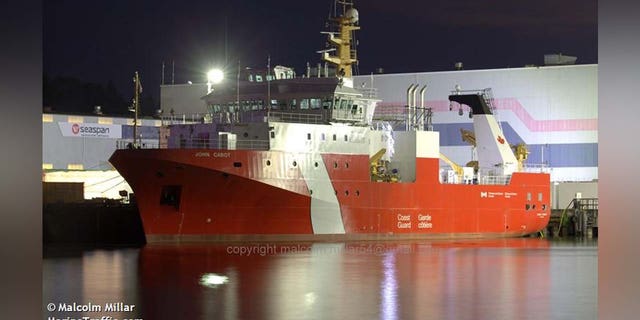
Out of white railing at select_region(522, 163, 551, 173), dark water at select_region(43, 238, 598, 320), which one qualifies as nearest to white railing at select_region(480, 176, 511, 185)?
white railing at select_region(522, 163, 551, 173)

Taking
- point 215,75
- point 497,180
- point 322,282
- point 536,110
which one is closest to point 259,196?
point 215,75

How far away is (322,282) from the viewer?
2044 cm

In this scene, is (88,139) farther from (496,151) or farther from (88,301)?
(88,301)

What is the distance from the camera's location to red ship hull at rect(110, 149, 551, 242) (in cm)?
2903

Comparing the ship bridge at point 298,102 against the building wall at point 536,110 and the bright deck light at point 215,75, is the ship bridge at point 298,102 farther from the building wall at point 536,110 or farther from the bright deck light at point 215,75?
the building wall at point 536,110

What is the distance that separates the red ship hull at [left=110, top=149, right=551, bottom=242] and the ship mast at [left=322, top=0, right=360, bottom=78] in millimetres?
4596

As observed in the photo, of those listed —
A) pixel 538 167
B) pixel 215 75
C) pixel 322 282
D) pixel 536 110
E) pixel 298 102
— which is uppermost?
pixel 215 75

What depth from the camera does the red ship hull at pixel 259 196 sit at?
2903cm

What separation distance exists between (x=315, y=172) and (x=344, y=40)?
7.19 metres

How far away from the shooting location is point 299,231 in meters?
30.6

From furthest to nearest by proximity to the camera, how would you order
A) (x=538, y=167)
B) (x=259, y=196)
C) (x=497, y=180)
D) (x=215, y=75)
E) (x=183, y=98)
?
(x=183, y=98) → (x=538, y=167) → (x=497, y=180) → (x=215, y=75) → (x=259, y=196)

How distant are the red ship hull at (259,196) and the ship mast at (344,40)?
460cm

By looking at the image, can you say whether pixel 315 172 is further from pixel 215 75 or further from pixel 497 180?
pixel 497 180
